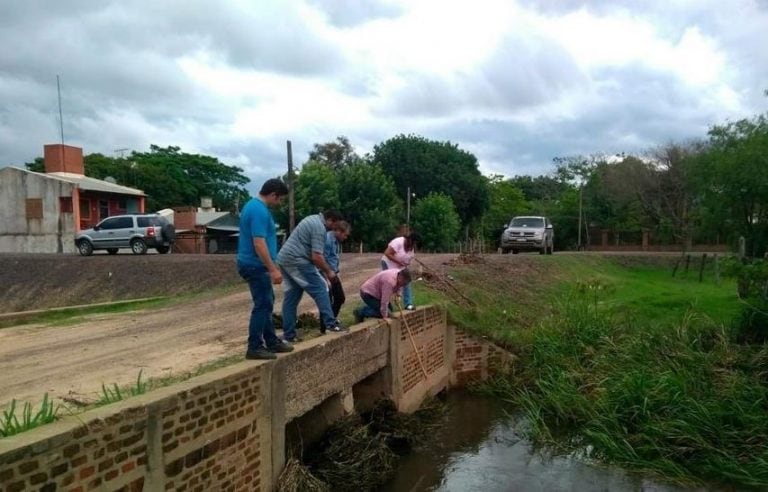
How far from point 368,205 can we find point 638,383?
89.8ft

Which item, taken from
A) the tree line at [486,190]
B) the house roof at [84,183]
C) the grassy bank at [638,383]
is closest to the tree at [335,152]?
the tree line at [486,190]

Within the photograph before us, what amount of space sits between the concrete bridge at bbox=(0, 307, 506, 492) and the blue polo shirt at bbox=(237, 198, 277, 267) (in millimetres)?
1039

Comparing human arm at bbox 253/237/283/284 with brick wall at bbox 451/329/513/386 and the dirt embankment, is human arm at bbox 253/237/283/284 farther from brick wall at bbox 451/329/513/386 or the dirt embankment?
the dirt embankment

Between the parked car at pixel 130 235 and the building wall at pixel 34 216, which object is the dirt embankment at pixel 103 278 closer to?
the parked car at pixel 130 235

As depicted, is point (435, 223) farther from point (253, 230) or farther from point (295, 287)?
point (253, 230)

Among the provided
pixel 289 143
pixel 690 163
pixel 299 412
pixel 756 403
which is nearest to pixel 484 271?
pixel 289 143

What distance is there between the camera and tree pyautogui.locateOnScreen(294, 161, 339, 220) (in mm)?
35906

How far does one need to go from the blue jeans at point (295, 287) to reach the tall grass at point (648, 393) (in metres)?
4.54

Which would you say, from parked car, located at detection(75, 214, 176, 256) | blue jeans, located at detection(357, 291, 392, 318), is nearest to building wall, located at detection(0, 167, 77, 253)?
parked car, located at detection(75, 214, 176, 256)

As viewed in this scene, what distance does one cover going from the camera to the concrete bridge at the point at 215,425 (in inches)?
172

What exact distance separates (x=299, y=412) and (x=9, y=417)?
11.9 ft

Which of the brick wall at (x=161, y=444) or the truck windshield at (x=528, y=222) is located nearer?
the brick wall at (x=161, y=444)

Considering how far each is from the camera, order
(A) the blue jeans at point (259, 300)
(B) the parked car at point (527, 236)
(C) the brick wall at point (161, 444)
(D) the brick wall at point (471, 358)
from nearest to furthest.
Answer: (C) the brick wall at point (161, 444) → (A) the blue jeans at point (259, 300) → (D) the brick wall at point (471, 358) → (B) the parked car at point (527, 236)

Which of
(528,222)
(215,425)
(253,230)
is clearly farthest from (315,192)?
(215,425)
